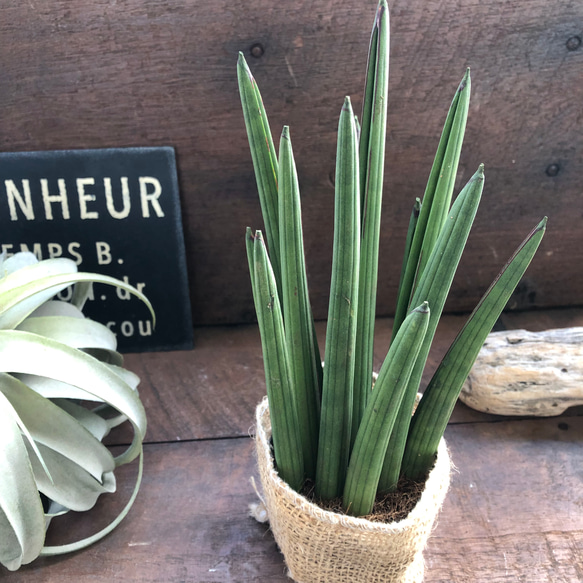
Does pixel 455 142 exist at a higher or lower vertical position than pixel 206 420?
higher

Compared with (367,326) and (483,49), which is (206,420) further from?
(483,49)

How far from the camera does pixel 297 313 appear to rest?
234 millimetres

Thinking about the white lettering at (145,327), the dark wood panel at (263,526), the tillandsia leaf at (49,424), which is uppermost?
the tillandsia leaf at (49,424)

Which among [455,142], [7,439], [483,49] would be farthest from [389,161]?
[7,439]

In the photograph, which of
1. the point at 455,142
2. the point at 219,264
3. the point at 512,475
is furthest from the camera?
the point at 219,264

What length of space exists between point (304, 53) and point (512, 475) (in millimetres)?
309

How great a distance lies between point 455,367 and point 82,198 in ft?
0.99

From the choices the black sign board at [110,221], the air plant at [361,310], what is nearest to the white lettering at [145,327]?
the black sign board at [110,221]

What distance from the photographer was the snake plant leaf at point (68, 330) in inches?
13.3

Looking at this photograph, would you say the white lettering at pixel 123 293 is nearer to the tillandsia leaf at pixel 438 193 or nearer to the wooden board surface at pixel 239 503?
the wooden board surface at pixel 239 503

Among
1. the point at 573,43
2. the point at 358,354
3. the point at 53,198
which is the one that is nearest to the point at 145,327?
the point at 53,198

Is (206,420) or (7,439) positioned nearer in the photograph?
(7,439)

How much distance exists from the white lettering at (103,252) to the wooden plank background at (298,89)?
0.20ft

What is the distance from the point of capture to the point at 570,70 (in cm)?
41
